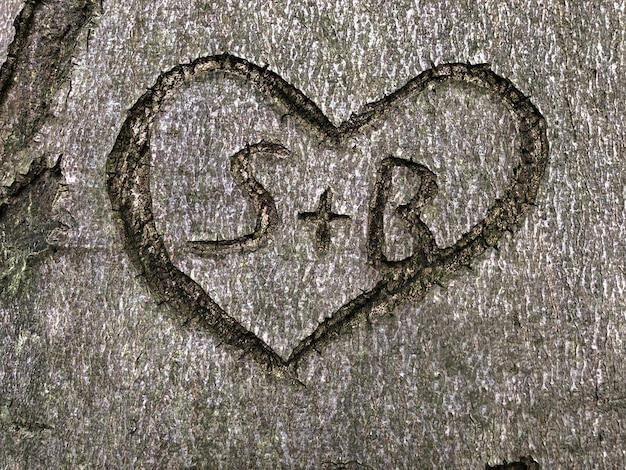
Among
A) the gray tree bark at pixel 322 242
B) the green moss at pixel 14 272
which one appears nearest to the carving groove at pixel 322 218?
the gray tree bark at pixel 322 242

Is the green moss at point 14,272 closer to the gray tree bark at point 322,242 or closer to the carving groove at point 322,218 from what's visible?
the gray tree bark at point 322,242

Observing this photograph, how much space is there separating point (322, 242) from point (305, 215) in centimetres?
6

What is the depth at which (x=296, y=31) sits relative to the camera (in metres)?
1.24

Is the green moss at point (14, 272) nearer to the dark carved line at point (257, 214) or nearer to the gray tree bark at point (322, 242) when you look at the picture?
the gray tree bark at point (322, 242)

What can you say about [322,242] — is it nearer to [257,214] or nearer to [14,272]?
[257,214]

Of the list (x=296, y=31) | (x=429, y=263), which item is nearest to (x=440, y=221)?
(x=429, y=263)

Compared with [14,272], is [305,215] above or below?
above

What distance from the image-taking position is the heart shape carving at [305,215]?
3.99 feet

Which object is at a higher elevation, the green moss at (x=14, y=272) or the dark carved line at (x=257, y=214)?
the dark carved line at (x=257, y=214)

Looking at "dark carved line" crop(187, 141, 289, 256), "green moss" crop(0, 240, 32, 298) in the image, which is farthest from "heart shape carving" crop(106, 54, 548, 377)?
"green moss" crop(0, 240, 32, 298)

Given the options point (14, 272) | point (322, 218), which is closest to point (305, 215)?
point (322, 218)

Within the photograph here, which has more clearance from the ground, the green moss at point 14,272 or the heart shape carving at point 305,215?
the heart shape carving at point 305,215

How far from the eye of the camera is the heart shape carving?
1217mm

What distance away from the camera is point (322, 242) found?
1226mm
